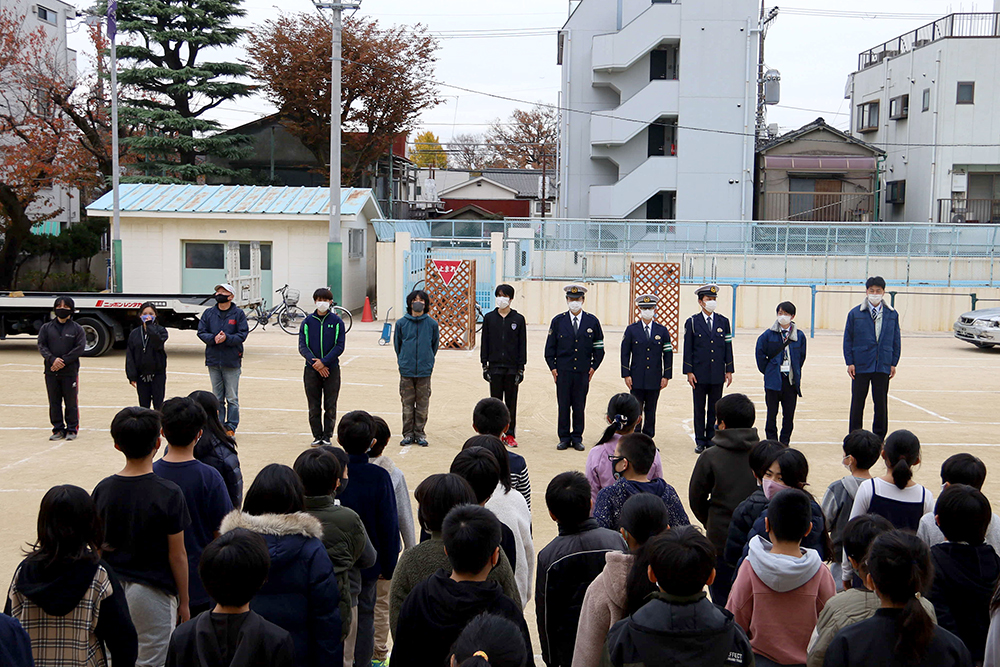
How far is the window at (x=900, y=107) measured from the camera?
34.9m

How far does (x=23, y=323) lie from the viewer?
1694cm

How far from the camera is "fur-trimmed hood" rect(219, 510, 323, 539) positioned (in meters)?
3.51

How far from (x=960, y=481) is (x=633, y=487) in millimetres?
1674

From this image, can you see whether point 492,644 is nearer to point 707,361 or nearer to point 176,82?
point 707,361

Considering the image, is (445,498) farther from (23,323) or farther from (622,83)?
(622,83)

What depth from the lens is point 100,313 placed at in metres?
16.8

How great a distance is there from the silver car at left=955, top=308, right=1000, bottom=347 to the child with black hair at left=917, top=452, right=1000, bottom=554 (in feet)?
55.4

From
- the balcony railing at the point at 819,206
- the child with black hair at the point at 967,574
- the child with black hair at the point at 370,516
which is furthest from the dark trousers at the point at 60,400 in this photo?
the balcony railing at the point at 819,206

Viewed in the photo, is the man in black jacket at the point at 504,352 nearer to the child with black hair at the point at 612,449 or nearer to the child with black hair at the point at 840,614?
the child with black hair at the point at 612,449

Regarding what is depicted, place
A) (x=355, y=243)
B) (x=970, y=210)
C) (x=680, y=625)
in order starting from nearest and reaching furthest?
1. (x=680, y=625)
2. (x=355, y=243)
3. (x=970, y=210)

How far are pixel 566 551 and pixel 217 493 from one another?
6.11ft

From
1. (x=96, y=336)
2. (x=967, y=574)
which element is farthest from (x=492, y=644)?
(x=96, y=336)

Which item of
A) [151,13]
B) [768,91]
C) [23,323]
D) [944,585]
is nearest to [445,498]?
[944,585]

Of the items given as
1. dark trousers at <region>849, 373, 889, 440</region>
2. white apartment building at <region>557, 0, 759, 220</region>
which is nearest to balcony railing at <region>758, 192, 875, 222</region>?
white apartment building at <region>557, 0, 759, 220</region>
